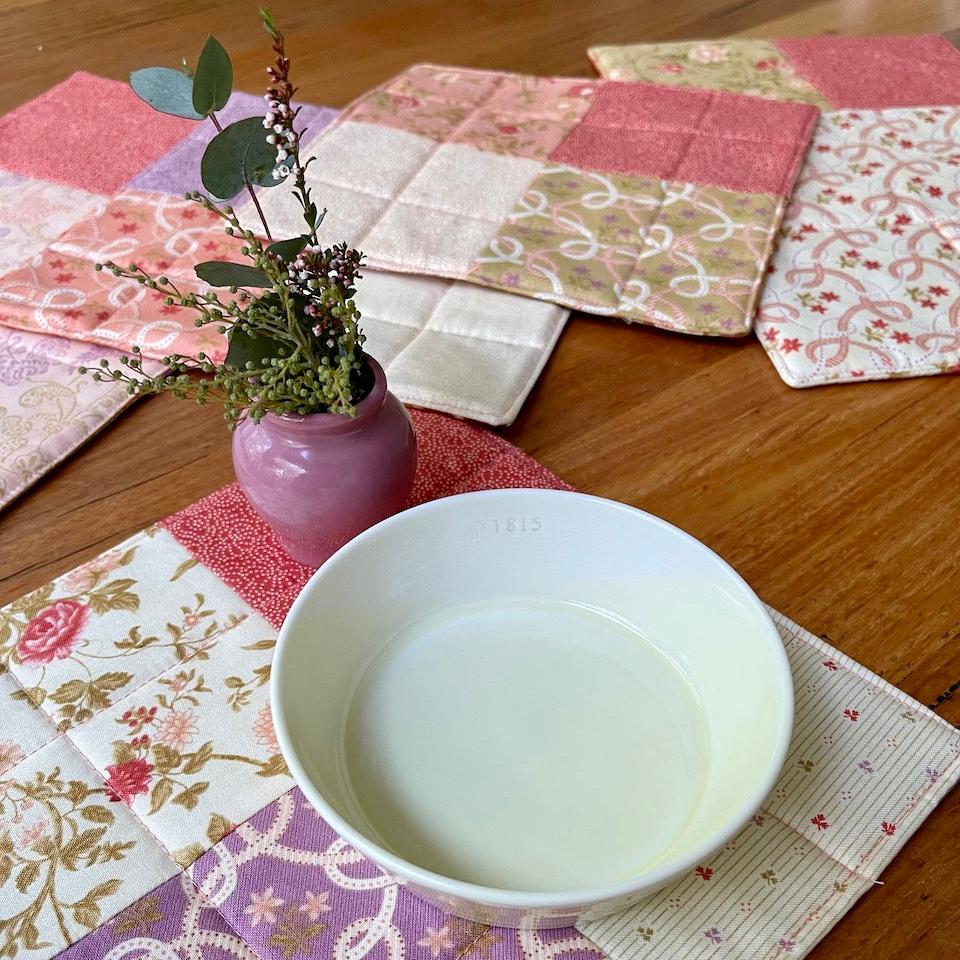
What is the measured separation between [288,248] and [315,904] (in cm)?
34

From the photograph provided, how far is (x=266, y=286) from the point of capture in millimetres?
522

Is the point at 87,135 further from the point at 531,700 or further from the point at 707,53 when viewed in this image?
the point at 531,700

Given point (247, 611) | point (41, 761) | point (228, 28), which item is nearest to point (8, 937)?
point (41, 761)

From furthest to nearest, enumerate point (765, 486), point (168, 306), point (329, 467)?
point (168, 306), point (765, 486), point (329, 467)

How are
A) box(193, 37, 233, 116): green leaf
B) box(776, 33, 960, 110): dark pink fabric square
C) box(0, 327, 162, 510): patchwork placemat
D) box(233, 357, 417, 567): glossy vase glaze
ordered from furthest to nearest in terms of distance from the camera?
box(776, 33, 960, 110): dark pink fabric square
box(0, 327, 162, 510): patchwork placemat
box(233, 357, 417, 567): glossy vase glaze
box(193, 37, 233, 116): green leaf

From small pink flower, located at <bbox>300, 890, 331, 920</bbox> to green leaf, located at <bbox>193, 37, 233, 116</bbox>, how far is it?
0.40 m

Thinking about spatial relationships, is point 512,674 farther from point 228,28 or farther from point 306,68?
point 228,28

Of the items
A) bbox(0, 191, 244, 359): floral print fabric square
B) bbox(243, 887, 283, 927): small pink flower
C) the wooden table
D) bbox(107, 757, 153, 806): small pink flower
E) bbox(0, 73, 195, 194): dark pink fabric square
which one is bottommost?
the wooden table

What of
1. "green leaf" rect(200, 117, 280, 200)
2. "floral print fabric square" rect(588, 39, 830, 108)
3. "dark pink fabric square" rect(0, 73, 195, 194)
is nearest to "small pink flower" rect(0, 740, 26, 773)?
"green leaf" rect(200, 117, 280, 200)

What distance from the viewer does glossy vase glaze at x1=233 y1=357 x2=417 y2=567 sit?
0.57 m

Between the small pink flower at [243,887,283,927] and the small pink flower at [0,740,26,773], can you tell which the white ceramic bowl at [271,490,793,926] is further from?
the small pink flower at [0,740,26,773]

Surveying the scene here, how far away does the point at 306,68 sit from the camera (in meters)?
1.24

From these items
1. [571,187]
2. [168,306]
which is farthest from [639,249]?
[168,306]

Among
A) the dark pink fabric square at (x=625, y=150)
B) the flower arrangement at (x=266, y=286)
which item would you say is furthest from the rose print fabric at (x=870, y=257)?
the flower arrangement at (x=266, y=286)
